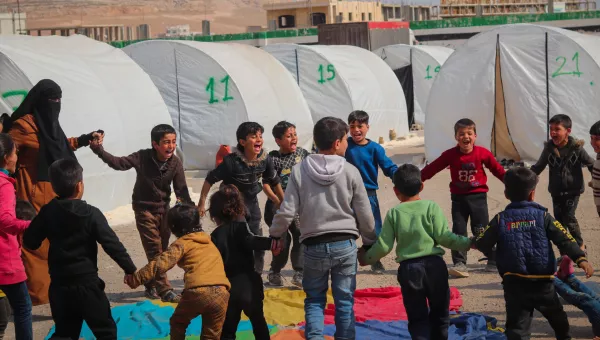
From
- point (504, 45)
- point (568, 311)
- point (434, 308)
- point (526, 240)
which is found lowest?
point (568, 311)

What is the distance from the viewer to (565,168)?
7773 mm

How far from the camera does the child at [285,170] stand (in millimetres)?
7242

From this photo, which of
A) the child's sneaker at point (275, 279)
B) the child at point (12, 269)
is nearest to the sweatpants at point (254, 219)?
the child's sneaker at point (275, 279)

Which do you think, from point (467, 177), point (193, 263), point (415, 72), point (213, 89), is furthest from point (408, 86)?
point (193, 263)

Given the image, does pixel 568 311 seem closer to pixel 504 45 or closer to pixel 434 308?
pixel 434 308

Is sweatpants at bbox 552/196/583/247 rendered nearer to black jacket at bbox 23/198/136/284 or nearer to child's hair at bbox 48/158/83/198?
black jacket at bbox 23/198/136/284

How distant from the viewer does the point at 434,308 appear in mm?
5227

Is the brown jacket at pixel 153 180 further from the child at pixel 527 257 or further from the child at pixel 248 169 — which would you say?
the child at pixel 527 257

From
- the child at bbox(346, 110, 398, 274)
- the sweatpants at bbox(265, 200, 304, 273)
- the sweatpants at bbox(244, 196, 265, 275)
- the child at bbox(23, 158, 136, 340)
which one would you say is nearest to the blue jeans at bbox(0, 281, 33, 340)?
the child at bbox(23, 158, 136, 340)

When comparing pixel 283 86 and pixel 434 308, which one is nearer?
pixel 434 308

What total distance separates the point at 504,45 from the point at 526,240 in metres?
11.1

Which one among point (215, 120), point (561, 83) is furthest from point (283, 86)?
point (561, 83)

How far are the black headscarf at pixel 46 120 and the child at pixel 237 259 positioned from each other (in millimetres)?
2037

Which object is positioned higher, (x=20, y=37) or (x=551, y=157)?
(x=20, y=37)
